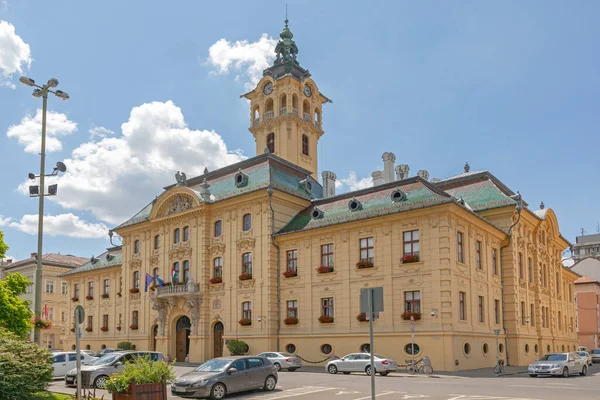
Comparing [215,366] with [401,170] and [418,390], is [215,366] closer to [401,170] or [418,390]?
[418,390]

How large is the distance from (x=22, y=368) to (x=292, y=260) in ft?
94.4

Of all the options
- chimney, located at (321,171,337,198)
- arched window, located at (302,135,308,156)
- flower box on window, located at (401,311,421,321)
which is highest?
arched window, located at (302,135,308,156)

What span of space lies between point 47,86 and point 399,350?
25302 mm

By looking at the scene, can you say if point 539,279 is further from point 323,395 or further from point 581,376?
point 323,395

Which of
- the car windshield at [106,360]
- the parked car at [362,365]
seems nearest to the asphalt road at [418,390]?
the car windshield at [106,360]

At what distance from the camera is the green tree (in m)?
23.7

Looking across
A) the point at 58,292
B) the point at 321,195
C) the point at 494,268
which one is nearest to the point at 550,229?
the point at 494,268

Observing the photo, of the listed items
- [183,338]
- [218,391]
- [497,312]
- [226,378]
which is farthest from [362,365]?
[183,338]

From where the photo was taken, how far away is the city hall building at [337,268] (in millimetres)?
37938

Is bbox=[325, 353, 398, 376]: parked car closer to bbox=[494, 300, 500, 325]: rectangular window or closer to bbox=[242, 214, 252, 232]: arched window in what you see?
bbox=[494, 300, 500, 325]: rectangular window

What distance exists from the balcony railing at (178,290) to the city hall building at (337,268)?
0.11 meters

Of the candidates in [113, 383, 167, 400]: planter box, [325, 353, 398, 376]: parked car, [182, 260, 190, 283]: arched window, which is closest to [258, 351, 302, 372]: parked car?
[325, 353, 398, 376]: parked car

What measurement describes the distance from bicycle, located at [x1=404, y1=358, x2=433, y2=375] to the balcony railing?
60.0 feet

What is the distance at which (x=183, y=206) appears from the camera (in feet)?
166
